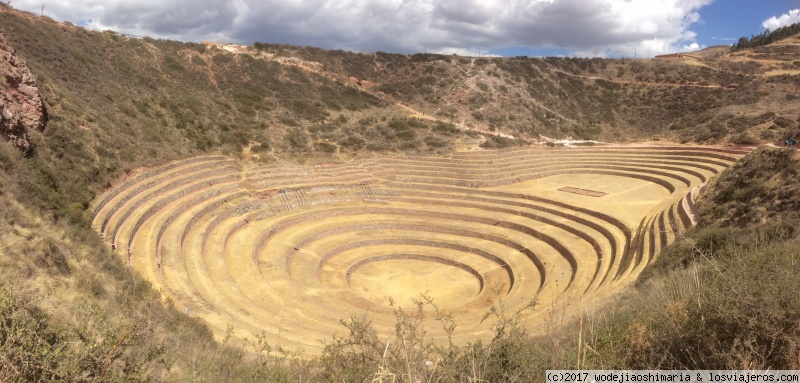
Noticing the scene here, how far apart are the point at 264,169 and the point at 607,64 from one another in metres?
63.0

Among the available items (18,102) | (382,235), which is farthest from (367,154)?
(18,102)

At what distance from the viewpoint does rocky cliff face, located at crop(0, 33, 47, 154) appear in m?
14.7

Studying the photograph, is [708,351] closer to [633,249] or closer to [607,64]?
[633,249]

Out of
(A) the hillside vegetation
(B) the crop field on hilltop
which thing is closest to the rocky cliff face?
(A) the hillside vegetation

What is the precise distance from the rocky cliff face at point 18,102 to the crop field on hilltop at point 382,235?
3.62m

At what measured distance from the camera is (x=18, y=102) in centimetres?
1680

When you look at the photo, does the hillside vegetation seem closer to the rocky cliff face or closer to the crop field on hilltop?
the rocky cliff face

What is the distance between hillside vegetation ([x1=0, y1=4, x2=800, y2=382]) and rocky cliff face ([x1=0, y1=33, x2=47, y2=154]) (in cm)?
66

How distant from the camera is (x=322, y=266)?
67.3 ft

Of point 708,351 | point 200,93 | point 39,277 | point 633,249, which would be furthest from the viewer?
point 200,93

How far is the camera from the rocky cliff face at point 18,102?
1465 cm

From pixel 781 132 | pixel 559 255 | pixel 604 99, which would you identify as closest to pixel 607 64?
pixel 604 99

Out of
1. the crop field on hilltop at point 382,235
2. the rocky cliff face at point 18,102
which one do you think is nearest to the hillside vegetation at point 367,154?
the rocky cliff face at point 18,102

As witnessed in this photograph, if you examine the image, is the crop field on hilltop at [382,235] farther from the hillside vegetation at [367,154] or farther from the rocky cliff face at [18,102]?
the rocky cliff face at [18,102]
